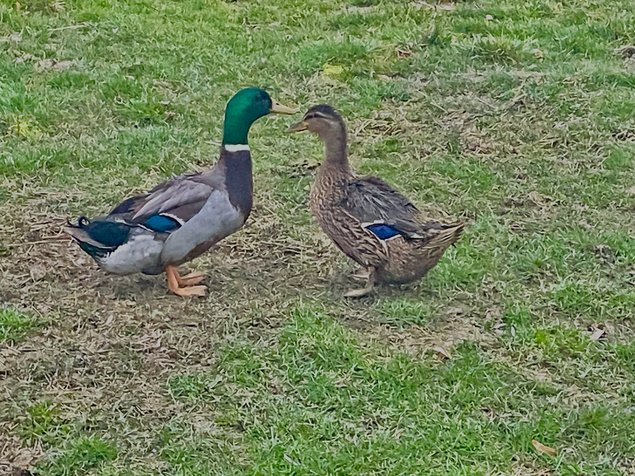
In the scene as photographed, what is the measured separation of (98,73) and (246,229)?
2447 mm

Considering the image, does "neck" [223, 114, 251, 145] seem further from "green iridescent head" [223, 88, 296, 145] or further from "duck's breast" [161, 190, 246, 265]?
"duck's breast" [161, 190, 246, 265]

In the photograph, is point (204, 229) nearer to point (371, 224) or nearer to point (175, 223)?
point (175, 223)

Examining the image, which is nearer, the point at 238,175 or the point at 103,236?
the point at 103,236

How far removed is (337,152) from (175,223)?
0.85 meters

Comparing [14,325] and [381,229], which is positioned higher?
[381,229]

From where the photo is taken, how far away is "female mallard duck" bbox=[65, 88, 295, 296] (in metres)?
4.66

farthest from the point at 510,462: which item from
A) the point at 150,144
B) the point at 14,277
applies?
the point at 150,144

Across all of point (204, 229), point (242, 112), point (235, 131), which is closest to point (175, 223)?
point (204, 229)

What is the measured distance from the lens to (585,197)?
5965 millimetres

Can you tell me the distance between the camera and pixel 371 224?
15.6ft

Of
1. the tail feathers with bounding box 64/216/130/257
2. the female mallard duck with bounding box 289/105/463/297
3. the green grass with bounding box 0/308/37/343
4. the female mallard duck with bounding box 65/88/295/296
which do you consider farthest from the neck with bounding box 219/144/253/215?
the green grass with bounding box 0/308/37/343

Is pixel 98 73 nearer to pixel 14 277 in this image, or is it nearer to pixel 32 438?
pixel 14 277

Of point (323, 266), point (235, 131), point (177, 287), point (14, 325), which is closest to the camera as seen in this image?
point (14, 325)

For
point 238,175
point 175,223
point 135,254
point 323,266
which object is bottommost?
point 323,266
